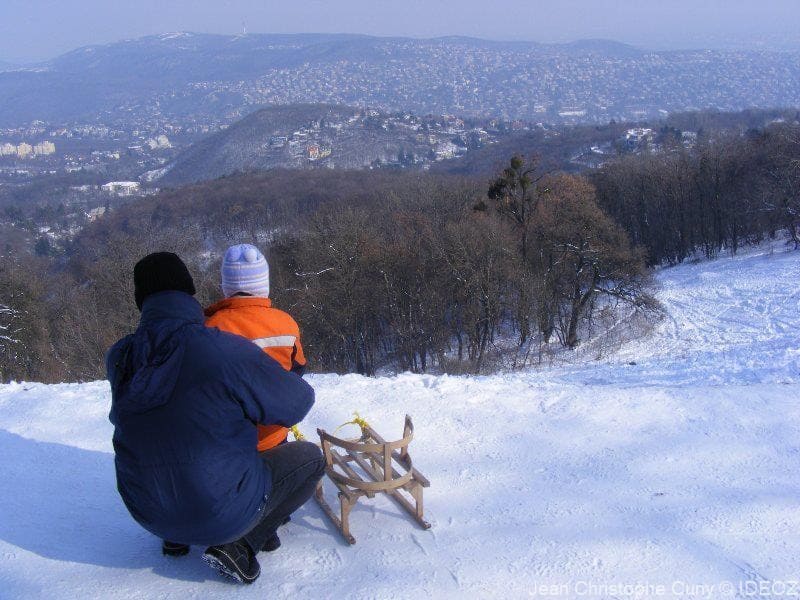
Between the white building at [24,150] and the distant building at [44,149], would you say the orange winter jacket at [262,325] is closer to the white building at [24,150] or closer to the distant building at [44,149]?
the white building at [24,150]

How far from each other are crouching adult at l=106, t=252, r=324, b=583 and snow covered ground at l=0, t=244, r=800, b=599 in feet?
2.09

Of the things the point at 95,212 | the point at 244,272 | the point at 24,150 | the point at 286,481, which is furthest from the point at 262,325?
the point at 24,150

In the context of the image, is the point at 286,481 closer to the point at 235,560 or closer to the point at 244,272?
the point at 235,560

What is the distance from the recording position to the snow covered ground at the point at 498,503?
356 centimetres

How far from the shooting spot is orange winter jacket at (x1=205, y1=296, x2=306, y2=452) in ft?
11.4

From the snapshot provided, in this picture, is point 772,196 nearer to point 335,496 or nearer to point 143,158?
point 335,496

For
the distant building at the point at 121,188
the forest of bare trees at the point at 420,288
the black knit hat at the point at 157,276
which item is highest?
the black knit hat at the point at 157,276

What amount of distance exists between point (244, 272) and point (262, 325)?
13.9 inches

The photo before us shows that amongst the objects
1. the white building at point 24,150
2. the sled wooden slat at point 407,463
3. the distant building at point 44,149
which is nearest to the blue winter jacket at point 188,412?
the sled wooden slat at point 407,463

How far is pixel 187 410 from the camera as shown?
2922 millimetres

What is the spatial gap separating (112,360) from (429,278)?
85.8 ft

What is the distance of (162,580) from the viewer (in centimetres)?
354

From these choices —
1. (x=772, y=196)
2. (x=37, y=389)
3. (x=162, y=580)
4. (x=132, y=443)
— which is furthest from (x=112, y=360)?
(x=772, y=196)

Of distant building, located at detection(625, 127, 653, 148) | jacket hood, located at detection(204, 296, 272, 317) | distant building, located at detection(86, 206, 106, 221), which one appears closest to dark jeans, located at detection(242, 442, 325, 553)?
jacket hood, located at detection(204, 296, 272, 317)
